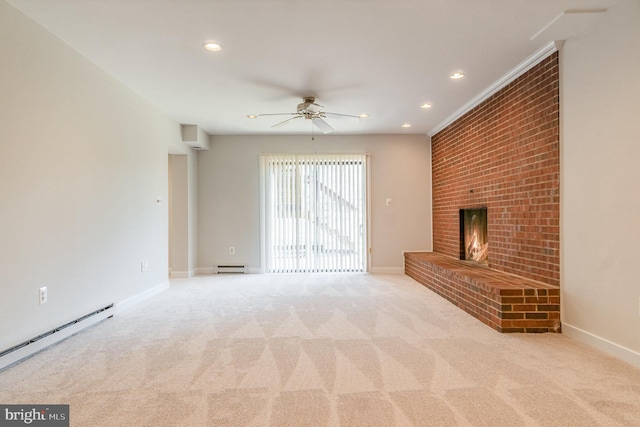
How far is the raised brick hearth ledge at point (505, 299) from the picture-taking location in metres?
3.05

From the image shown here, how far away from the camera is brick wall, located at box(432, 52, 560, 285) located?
3.15 m

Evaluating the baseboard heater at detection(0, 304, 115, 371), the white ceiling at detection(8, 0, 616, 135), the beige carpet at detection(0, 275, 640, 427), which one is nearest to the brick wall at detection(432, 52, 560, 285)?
the white ceiling at detection(8, 0, 616, 135)

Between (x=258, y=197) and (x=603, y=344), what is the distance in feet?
16.8

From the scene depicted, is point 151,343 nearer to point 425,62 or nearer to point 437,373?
point 437,373

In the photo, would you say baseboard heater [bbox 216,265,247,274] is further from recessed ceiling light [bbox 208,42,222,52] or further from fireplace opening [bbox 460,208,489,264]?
recessed ceiling light [bbox 208,42,222,52]

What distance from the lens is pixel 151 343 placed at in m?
2.86

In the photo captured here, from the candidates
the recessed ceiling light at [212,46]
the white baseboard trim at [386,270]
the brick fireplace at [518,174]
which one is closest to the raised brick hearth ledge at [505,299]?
the brick fireplace at [518,174]

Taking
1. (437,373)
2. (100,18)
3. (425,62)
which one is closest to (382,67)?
(425,62)

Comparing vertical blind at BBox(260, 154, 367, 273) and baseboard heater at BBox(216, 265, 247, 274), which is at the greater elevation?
vertical blind at BBox(260, 154, 367, 273)

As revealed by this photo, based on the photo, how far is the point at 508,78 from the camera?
12.4 ft

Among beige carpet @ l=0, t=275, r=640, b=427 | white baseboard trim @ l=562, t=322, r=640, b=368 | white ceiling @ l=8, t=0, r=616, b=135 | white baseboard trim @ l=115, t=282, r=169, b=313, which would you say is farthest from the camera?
white baseboard trim @ l=115, t=282, r=169, b=313

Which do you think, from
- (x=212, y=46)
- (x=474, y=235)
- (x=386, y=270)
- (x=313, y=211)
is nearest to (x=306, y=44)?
(x=212, y=46)

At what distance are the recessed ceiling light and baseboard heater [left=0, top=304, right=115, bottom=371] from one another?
2.56 m

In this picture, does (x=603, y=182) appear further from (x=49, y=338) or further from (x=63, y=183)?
(x=49, y=338)
